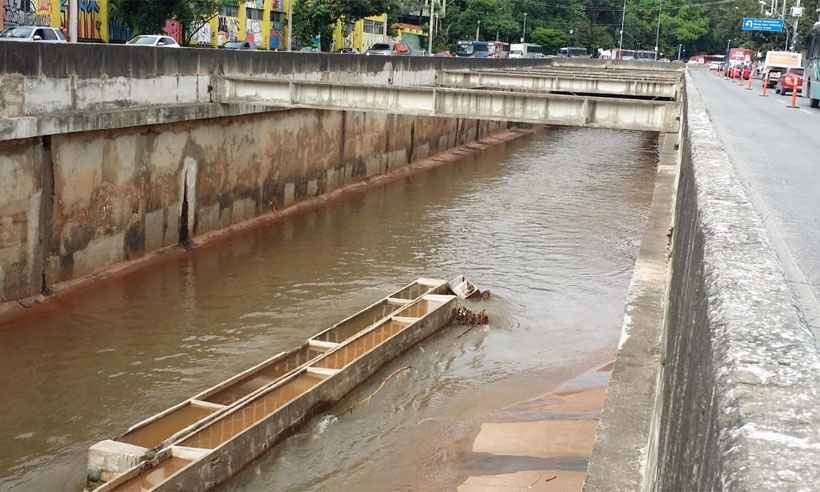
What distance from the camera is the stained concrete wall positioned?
19062mm

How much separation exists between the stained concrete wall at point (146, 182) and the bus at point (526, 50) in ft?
208

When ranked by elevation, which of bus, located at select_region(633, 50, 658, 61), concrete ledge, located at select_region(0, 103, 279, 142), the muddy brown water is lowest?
the muddy brown water

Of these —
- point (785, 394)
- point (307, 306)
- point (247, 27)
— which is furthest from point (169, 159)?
point (247, 27)

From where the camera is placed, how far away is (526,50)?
332 feet

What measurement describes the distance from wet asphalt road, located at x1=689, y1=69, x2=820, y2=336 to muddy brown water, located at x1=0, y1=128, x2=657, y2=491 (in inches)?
166

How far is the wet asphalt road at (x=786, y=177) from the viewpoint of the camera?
831 cm

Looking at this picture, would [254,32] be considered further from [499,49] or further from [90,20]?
[499,49]

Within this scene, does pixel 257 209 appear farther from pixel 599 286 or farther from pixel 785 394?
pixel 785 394

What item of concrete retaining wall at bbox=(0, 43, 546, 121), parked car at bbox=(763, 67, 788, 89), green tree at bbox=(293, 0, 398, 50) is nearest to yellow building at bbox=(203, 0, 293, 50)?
green tree at bbox=(293, 0, 398, 50)

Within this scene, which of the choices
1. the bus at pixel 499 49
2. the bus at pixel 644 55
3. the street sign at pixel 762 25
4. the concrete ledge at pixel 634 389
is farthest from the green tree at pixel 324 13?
the bus at pixel 644 55

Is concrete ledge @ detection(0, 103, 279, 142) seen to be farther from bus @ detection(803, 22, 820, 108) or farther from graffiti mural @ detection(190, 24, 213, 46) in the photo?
graffiti mural @ detection(190, 24, 213, 46)

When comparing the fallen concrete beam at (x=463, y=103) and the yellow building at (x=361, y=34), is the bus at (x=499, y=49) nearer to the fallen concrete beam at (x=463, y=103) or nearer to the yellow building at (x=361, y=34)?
the yellow building at (x=361, y=34)

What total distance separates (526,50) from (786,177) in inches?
3515

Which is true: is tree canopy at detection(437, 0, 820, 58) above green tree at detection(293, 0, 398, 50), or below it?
above
